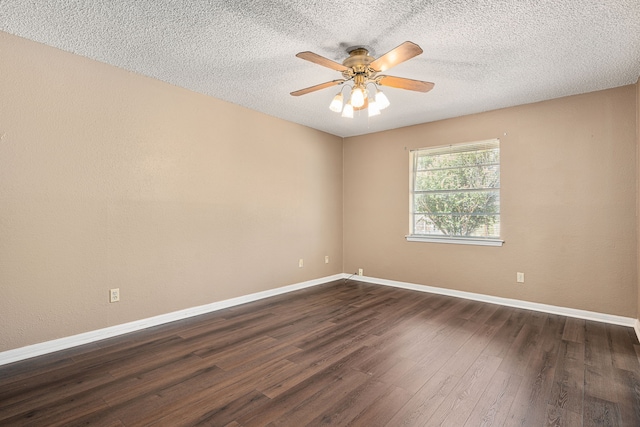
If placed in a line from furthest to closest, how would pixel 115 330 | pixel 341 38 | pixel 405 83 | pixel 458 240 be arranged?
pixel 458 240 < pixel 115 330 < pixel 405 83 < pixel 341 38

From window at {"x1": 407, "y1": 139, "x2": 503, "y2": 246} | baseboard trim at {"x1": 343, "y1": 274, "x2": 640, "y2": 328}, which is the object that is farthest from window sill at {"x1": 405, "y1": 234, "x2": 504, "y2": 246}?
baseboard trim at {"x1": 343, "y1": 274, "x2": 640, "y2": 328}

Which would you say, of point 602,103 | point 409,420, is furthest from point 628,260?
point 409,420

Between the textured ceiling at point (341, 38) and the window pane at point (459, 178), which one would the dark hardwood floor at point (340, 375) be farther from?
the textured ceiling at point (341, 38)

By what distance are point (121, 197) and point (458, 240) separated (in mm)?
4195

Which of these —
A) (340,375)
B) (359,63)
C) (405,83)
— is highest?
(359,63)

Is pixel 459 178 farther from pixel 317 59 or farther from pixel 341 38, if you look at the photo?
pixel 317 59

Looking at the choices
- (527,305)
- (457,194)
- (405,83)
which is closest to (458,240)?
(457,194)

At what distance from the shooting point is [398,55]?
212cm

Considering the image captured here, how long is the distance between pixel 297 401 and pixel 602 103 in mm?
4290

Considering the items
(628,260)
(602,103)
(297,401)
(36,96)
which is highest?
(602,103)

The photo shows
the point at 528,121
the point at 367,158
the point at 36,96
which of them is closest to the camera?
the point at 36,96

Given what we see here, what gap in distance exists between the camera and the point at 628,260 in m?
3.22

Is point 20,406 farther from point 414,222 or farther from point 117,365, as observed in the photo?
point 414,222

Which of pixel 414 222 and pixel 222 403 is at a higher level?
pixel 414 222
